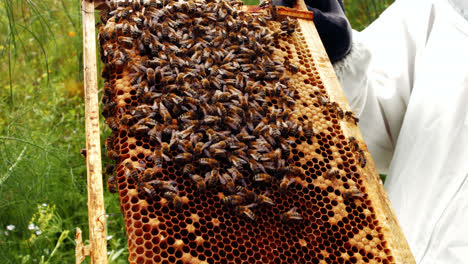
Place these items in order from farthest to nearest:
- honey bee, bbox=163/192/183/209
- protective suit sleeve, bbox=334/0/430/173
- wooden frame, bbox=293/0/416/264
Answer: protective suit sleeve, bbox=334/0/430/173
wooden frame, bbox=293/0/416/264
honey bee, bbox=163/192/183/209

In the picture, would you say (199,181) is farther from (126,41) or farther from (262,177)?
(126,41)

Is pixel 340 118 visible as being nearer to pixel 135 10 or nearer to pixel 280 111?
pixel 280 111

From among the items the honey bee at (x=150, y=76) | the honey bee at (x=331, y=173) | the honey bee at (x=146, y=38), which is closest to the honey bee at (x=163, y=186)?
the honey bee at (x=150, y=76)

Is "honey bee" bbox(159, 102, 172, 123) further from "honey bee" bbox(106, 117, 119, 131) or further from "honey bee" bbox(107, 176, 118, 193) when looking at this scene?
"honey bee" bbox(107, 176, 118, 193)

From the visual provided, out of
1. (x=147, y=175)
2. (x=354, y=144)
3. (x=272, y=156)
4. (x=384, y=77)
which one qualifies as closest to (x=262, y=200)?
(x=272, y=156)

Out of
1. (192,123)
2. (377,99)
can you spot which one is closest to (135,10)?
(192,123)

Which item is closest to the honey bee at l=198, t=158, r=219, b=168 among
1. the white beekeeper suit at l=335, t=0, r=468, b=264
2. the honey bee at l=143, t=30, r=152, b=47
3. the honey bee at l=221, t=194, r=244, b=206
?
the honey bee at l=221, t=194, r=244, b=206
